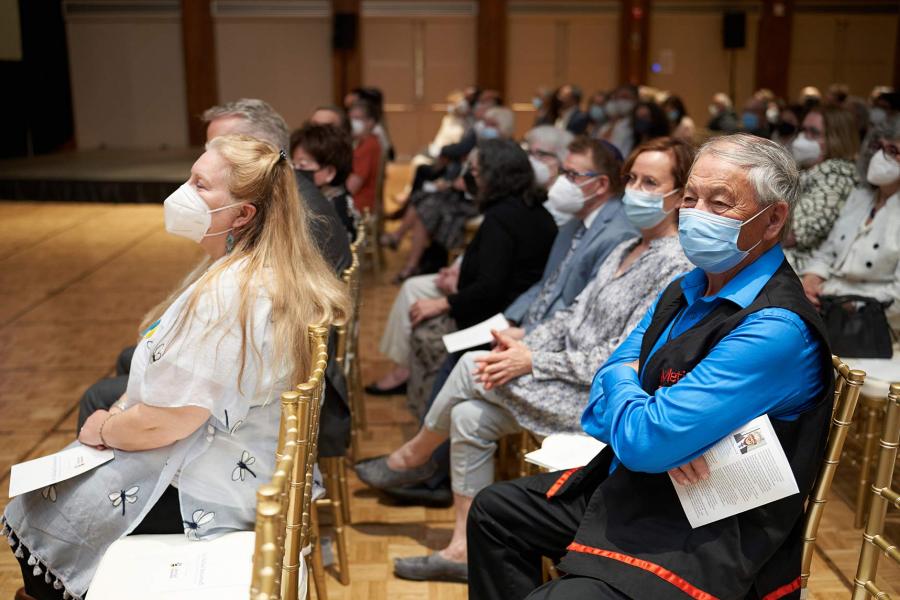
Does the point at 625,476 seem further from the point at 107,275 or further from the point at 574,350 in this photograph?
the point at 107,275

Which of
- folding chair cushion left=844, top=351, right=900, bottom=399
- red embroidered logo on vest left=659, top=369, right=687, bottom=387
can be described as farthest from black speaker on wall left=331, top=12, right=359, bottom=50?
red embroidered logo on vest left=659, top=369, right=687, bottom=387

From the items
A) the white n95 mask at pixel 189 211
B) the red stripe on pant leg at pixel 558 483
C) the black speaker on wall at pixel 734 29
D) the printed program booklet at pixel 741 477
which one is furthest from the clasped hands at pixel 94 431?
the black speaker on wall at pixel 734 29

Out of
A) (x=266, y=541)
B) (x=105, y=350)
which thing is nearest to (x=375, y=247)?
(x=105, y=350)

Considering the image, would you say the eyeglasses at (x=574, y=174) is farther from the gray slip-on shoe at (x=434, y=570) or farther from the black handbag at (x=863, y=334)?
the gray slip-on shoe at (x=434, y=570)

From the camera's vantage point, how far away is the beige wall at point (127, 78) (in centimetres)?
1573

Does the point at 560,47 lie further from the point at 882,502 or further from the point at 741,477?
the point at 741,477

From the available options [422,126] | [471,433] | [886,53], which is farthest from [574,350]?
[886,53]

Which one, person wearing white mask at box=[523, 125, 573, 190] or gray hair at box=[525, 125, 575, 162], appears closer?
person wearing white mask at box=[523, 125, 573, 190]

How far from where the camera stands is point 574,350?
2.86m

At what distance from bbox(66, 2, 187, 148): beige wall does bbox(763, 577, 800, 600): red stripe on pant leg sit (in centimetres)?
1574

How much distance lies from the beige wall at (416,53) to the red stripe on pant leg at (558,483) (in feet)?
46.9

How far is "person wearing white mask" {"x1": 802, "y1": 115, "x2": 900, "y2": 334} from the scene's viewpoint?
344 cm

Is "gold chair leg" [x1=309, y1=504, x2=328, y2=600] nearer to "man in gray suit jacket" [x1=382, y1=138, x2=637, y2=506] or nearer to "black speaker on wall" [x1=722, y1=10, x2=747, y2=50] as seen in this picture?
"man in gray suit jacket" [x1=382, y1=138, x2=637, y2=506]

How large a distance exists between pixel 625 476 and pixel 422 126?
579 inches
